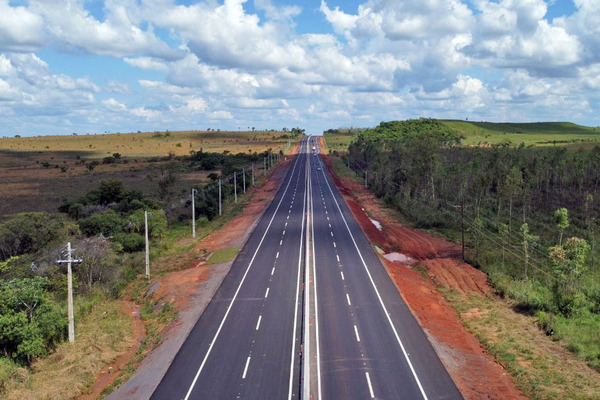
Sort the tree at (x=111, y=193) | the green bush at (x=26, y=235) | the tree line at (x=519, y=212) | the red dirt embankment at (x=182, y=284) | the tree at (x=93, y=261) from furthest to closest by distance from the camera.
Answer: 1. the tree at (x=111, y=193)
2. the green bush at (x=26, y=235)
3. the tree at (x=93, y=261)
4. the tree line at (x=519, y=212)
5. the red dirt embankment at (x=182, y=284)

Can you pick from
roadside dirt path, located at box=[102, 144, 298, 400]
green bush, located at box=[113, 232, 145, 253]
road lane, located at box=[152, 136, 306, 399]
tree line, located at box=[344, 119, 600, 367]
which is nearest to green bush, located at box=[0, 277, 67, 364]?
roadside dirt path, located at box=[102, 144, 298, 400]

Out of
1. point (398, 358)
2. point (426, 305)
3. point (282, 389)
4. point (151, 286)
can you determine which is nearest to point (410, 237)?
point (426, 305)

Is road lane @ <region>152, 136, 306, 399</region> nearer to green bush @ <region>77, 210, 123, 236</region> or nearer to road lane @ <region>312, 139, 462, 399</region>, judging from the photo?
road lane @ <region>312, 139, 462, 399</region>

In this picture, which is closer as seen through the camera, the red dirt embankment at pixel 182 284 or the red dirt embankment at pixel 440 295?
the red dirt embankment at pixel 440 295

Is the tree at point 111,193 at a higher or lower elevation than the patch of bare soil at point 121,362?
higher

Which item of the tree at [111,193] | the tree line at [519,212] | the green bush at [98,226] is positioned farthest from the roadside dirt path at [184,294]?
the tree line at [519,212]

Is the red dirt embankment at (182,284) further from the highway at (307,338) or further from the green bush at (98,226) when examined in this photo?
the green bush at (98,226)

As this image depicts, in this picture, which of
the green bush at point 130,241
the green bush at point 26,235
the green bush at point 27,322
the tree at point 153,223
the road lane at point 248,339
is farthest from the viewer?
the tree at point 153,223
